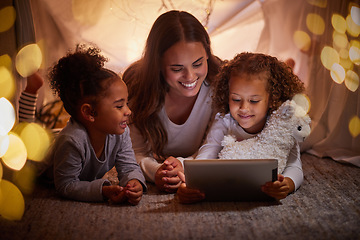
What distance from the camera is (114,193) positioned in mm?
1188

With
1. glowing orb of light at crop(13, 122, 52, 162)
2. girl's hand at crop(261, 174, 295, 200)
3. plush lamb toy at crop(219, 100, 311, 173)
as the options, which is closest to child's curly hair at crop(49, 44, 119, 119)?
glowing orb of light at crop(13, 122, 52, 162)

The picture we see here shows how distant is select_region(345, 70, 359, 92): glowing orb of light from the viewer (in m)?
1.59

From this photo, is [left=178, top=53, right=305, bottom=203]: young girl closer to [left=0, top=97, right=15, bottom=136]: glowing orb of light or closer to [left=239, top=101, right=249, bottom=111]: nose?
[left=239, top=101, right=249, bottom=111]: nose

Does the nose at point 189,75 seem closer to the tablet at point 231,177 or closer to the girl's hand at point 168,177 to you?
the girl's hand at point 168,177

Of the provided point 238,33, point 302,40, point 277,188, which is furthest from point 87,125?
point 302,40

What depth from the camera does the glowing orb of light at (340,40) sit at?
63.8 inches

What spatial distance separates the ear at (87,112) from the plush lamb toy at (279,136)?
506 mm

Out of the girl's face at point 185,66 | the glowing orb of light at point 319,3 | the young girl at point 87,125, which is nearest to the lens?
the young girl at point 87,125

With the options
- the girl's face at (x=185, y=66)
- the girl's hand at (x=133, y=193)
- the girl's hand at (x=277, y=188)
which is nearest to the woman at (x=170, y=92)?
the girl's face at (x=185, y=66)

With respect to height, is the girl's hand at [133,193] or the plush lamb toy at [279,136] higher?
the plush lamb toy at [279,136]

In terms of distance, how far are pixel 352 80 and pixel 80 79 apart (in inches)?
45.8

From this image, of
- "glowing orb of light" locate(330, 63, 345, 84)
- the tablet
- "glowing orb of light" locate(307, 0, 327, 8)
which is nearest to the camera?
the tablet

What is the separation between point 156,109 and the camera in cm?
157

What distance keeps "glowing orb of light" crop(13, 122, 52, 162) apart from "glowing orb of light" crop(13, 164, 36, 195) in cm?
5
